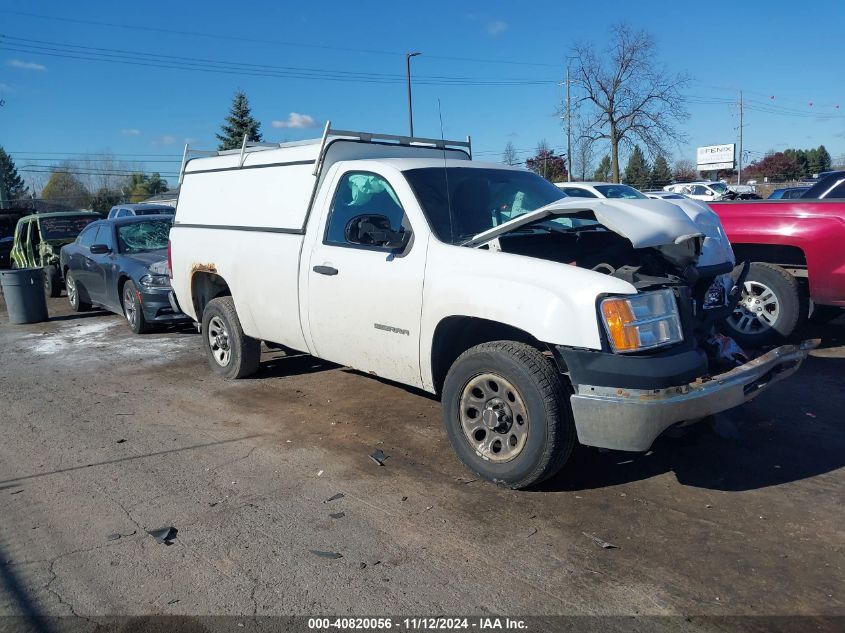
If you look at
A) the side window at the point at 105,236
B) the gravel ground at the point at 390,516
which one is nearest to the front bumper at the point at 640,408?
the gravel ground at the point at 390,516

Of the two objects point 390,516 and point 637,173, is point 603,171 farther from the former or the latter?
point 390,516

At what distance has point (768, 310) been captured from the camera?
277 inches

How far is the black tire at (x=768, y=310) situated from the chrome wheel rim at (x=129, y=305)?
786 cm

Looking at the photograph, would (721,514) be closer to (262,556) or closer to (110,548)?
(262,556)

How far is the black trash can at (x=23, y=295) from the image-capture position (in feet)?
37.5

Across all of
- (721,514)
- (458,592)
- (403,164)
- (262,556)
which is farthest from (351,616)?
(403,164)

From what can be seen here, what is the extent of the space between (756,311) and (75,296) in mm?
11102

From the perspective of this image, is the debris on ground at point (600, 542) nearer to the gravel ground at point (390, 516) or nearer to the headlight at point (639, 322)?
the gravel ground at point (390, 516)

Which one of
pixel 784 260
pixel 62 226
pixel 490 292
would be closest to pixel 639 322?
pixel 490 292

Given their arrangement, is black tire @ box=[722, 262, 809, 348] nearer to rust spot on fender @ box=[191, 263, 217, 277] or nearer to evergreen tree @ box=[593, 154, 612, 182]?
rust spot on fender @ box=[191, 263, 217, 277]

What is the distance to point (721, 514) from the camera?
3.86 m

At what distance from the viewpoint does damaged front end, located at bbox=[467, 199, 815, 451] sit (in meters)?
3.62

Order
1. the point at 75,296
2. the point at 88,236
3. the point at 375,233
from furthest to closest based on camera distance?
the point at 75,296 < the point at 88,236 < the point at 375,233

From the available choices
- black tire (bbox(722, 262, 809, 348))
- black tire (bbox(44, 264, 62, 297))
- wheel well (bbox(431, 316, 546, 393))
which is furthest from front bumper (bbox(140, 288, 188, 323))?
black tire (bbox(722, 262, 809, 348))
